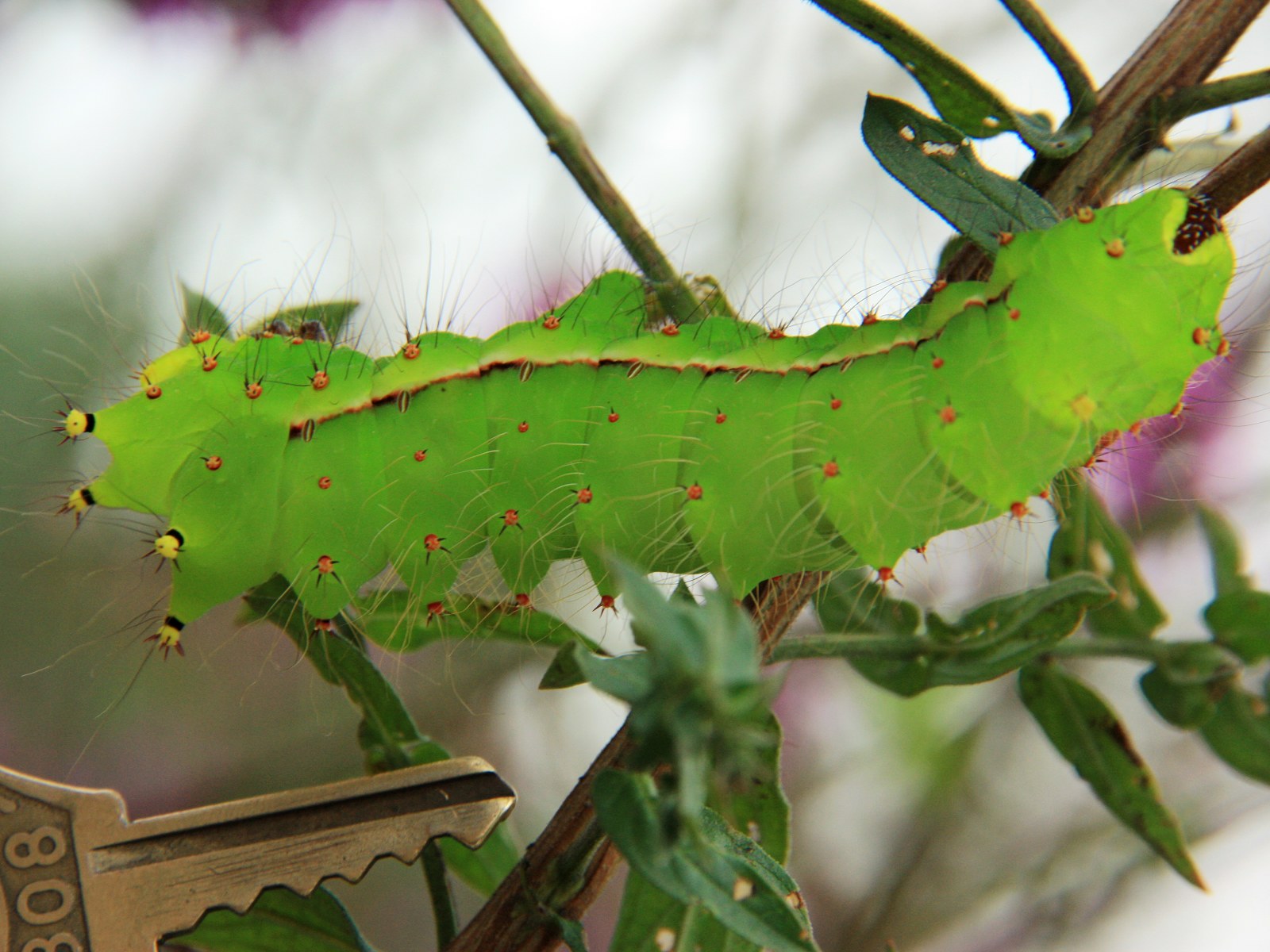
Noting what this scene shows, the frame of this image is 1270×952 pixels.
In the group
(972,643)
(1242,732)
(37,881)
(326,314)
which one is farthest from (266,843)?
(1242,732)

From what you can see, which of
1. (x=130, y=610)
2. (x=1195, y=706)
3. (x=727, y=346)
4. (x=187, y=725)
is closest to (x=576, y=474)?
(x=727, y=346)

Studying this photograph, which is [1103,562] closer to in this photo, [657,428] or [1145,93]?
[1145,93]

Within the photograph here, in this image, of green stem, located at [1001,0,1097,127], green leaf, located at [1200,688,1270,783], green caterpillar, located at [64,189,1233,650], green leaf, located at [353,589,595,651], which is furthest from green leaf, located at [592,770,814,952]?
green leaf, located at [1200,688,1270,783]

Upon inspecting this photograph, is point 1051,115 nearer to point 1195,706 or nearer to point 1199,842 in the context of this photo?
point 1195,706

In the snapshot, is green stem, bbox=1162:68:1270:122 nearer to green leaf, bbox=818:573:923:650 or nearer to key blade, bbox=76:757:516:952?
green leaf, bbox=818:573:923:650

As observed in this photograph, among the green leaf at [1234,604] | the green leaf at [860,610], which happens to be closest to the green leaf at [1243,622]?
the green leaf at [1234,604]

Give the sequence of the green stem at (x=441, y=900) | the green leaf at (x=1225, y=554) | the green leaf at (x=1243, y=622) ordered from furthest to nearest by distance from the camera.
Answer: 1. the green leaf at (x=1225, y=554)
2. the green leaf at (x=1243, y=622)
3. the green stem at (x=441, y=900)

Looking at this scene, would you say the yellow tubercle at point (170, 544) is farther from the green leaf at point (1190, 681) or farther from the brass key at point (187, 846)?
the green leaf at point (1190, 681)
